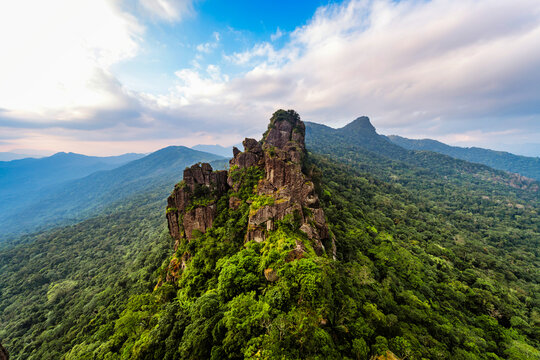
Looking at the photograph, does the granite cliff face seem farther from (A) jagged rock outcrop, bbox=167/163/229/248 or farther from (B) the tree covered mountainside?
(B) the tree covered mountainside

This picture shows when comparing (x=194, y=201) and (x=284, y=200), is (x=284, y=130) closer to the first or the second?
(x=194, y=201)

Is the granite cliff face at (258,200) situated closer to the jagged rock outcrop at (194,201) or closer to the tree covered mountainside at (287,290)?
the jagged rock outcrop at (194,201)

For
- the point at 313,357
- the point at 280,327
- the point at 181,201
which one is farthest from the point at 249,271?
the point at 181,201

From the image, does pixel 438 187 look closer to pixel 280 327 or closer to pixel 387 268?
pixel 387 268

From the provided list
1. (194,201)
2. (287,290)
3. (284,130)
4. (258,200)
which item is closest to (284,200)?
(258,200)

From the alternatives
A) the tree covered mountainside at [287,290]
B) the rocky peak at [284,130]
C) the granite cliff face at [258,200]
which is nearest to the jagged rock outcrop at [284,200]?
the granite cliff face at [258,200]

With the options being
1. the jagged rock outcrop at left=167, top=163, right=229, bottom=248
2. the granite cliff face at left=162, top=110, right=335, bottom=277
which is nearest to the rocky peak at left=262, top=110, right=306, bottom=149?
the granite cliff face at left=162, top=110, right=335, bottom=277
